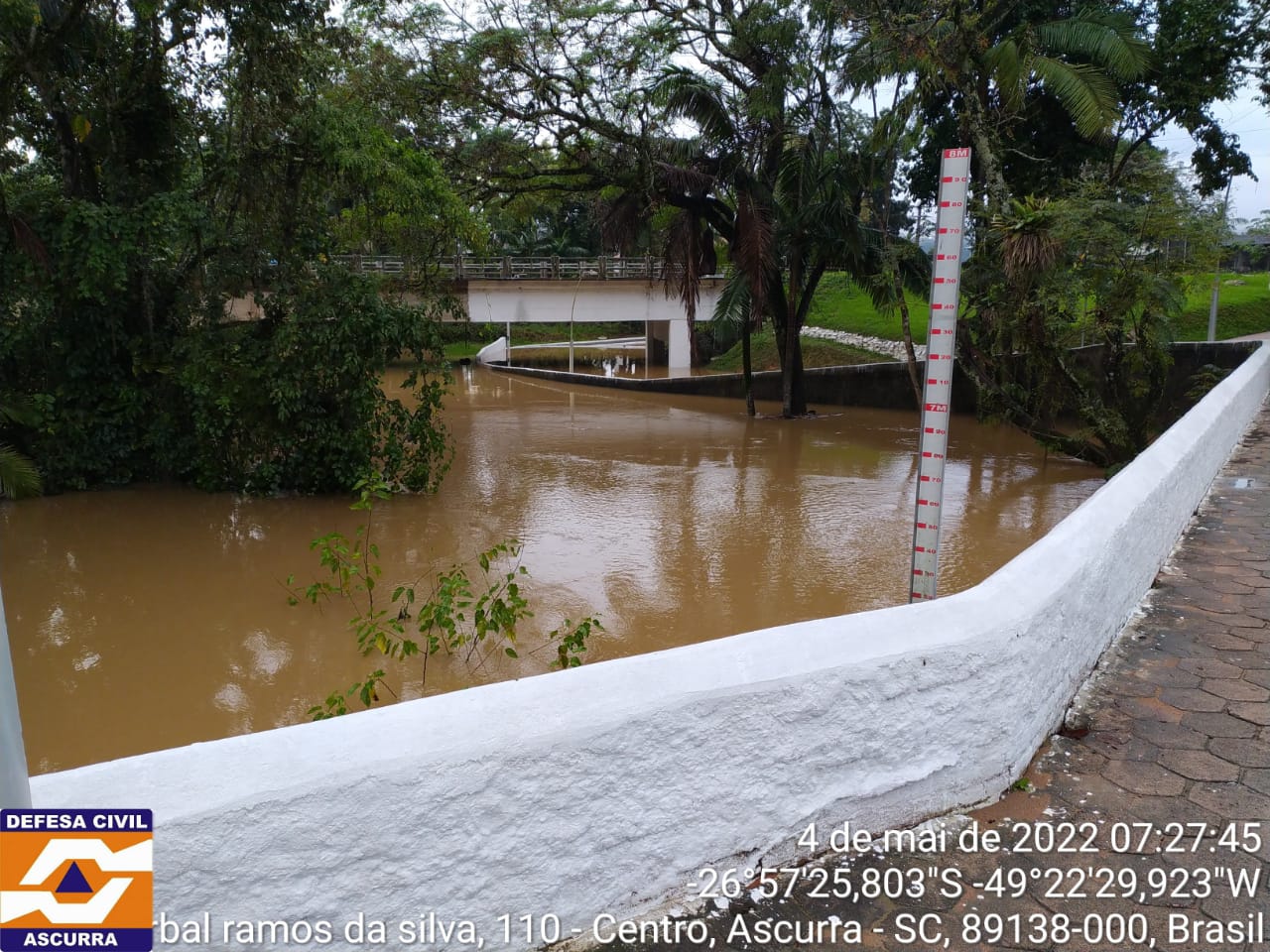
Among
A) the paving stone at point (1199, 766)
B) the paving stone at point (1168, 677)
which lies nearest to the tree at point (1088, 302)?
the paving stone at point (1168, 677)

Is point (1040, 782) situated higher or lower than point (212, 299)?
lower

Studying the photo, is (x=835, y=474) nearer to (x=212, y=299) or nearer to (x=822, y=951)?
(x=212, y=299)

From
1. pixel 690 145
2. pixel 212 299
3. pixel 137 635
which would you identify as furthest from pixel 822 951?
pixel 690 145

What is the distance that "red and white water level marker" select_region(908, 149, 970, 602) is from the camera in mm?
4156

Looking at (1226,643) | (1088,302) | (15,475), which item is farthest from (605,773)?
(1088,302)

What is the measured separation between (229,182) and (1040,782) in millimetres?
10972

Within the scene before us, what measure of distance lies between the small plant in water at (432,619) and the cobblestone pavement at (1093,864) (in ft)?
9.49

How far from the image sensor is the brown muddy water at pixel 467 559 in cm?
599

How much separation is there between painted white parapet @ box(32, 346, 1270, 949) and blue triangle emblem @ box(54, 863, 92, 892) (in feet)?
0.40

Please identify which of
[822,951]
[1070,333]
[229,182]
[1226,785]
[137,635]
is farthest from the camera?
[1070,333]

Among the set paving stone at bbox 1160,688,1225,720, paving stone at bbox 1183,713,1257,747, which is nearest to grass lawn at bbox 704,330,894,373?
paving stone at bbox 1160,688,1225,720

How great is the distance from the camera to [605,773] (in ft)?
7.25

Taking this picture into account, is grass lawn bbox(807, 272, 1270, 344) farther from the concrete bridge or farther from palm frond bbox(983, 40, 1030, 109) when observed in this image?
palm frond bbox(983, 40, 1030, 109)

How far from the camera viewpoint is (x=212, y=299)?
441 inches
